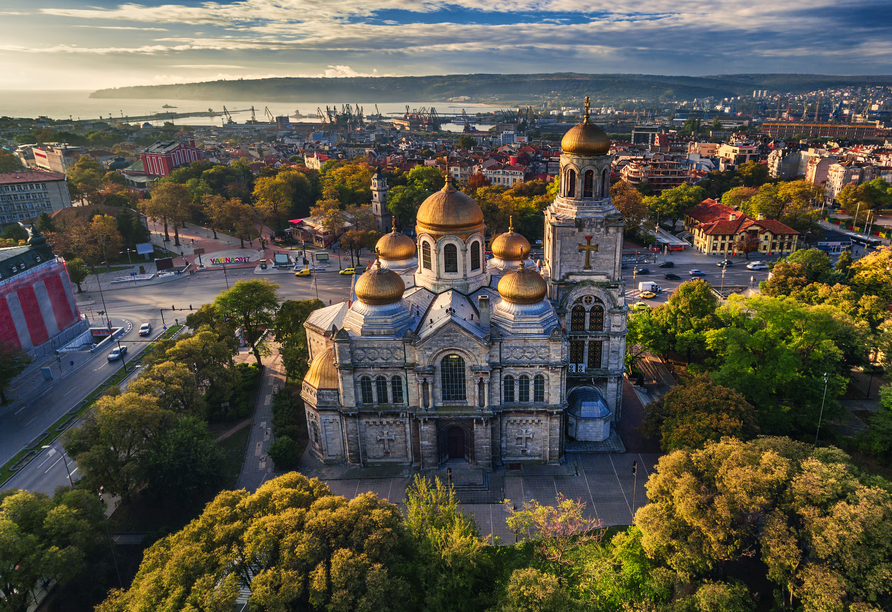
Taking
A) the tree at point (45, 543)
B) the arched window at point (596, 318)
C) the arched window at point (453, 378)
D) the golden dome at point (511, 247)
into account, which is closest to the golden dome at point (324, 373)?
the arched window at point (453, 378)

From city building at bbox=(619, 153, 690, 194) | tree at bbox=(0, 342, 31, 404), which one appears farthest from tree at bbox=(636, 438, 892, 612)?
city building at bbox=(619, 153, 690, 194)

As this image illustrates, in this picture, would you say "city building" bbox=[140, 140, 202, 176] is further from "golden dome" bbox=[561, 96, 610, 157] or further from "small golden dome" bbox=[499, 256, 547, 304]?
"golden dome" bbox=[561, 96, 610, 157]

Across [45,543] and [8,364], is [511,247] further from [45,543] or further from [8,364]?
[8,364]

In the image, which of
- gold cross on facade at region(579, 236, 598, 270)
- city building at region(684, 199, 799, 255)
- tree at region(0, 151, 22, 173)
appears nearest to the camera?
gold cross on facade at region(579, 236, 598, 270)

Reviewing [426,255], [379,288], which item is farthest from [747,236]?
[379,288]

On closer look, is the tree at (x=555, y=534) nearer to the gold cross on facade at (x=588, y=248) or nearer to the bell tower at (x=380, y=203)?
the gold cross on facade at (x=588, y=248)
